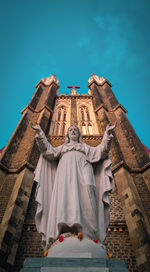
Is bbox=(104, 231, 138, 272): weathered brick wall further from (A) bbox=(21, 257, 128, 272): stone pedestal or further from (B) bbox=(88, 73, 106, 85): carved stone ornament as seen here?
(B) bbox=(88, 73, 106, 85): carved stone ornament

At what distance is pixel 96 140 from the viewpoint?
40.1 feet

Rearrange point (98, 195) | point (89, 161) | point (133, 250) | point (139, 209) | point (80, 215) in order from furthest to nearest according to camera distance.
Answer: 1. point (139, 209)
2. point (133, 250)
3. point (89, 161)
4. point (98, 195)
5. point (80, 215)

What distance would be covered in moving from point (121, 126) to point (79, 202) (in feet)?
35.6

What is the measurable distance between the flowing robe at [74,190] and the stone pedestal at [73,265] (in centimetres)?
54

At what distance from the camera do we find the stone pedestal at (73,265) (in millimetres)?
1634

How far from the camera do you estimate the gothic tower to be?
5.87 meters

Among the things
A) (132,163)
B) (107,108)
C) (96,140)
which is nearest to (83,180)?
(132,163)

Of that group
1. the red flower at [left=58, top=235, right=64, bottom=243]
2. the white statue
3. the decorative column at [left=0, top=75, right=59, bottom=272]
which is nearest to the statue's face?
the white statue

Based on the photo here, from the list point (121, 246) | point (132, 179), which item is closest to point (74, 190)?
point (121, 246)

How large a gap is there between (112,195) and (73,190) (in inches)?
249

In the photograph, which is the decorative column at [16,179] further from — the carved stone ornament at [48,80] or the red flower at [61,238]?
the carved stone ornament at [48,80]

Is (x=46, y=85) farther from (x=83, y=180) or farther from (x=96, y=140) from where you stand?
(x=83, y=180)

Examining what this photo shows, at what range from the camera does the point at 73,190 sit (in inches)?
103

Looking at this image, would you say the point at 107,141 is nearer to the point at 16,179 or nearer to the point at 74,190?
the point at 74,190
